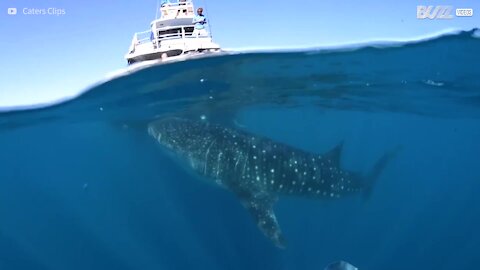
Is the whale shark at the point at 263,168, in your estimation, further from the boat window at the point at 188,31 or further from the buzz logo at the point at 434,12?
the boat window at the point at 188,31

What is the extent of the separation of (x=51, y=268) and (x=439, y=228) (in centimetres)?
2406

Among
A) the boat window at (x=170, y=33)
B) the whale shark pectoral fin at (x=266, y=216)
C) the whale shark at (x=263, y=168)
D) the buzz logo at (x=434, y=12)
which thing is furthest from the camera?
the boat window at (x=170, y=33)

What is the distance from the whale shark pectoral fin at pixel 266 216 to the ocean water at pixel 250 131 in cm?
173

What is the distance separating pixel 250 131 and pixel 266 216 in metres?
12.7

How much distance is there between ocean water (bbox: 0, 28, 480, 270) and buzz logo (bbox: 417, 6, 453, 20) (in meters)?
1.39

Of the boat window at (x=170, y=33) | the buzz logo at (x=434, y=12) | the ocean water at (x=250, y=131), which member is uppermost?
the boat window at (x=170, y=33)

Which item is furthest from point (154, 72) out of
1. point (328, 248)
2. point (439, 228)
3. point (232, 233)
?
point (439, 228)

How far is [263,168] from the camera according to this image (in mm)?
7961

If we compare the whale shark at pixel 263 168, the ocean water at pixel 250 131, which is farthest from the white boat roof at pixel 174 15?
the whale shark at pixel 263 168

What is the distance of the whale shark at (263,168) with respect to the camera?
25.6ft

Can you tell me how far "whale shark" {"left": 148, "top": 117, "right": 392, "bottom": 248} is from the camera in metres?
7.80

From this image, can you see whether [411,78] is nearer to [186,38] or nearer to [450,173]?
[186,38]

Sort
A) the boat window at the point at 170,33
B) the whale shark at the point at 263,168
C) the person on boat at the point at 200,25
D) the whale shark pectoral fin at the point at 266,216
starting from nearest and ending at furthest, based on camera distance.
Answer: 1. the whale shark pectoral fin at the point at 266,216
2. the whale shark at the point at 263,168
3. the person on boat at the point at 200,25
4. the boat window at the point at 170,33

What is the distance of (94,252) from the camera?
1788 centimetres
